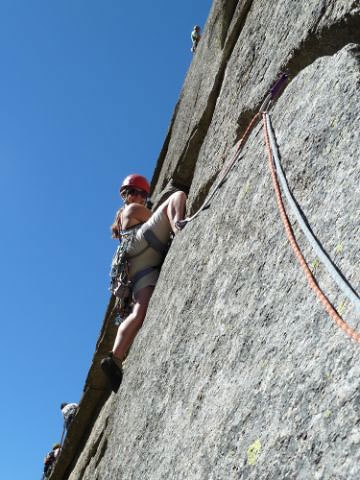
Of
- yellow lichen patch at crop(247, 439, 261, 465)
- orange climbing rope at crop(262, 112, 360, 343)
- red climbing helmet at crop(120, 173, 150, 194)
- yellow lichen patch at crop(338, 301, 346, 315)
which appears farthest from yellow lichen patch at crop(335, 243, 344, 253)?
red climbing helmet at crop(120, 173, 150, 194)

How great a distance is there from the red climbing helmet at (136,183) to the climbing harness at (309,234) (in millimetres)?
3419

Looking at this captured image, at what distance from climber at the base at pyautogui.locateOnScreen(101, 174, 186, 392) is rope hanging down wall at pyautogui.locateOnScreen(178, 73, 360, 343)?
1.40 meters

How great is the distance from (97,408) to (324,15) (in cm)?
606

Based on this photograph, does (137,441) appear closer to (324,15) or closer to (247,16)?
(324,15)

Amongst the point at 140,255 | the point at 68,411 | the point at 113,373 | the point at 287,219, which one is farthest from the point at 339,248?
the point at 68,411

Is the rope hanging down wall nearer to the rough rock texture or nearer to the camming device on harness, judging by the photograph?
the rough rock texture

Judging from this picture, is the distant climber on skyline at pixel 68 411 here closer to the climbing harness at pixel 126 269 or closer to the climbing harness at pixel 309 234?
the climbing harness at pixel 126 269

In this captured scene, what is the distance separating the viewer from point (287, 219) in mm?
2936

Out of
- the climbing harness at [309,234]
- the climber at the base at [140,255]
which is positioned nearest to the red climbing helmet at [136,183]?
the climber at the base at [140,255]

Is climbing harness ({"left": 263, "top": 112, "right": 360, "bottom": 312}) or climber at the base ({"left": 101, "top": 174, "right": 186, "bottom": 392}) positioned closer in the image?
climbing harness ({"left": 263, "top": 112, "right": 360, "bottom": 312})

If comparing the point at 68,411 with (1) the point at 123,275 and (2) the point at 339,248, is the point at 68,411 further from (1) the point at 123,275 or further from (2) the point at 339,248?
(2) the point at 339,248

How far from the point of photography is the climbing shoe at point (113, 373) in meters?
5.66

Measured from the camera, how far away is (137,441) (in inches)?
→ 158

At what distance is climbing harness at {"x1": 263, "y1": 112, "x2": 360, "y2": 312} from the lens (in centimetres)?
205
